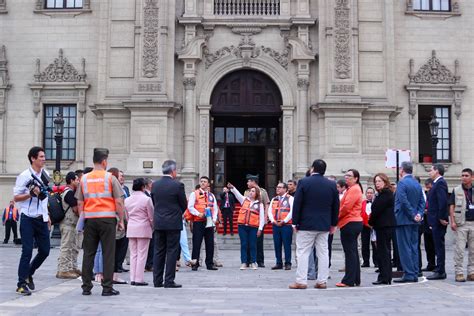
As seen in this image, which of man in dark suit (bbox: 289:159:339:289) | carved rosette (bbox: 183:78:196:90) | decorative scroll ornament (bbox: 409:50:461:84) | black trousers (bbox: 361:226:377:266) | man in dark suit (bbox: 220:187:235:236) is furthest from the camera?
decorative scroll ornament (bbox: 409:50:461:84)

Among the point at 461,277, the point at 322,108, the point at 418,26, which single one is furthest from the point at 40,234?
the point at 418,26

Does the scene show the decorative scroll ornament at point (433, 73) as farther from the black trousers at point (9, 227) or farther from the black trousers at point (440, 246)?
the black trousers at point (9, 227)

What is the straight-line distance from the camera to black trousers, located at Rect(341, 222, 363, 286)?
1270 cm

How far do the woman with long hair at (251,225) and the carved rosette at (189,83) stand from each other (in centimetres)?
1196

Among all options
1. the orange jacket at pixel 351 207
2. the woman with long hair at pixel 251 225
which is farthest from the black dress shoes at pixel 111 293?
the woman with long hair at pixel 251 225

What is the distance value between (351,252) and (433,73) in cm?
1820

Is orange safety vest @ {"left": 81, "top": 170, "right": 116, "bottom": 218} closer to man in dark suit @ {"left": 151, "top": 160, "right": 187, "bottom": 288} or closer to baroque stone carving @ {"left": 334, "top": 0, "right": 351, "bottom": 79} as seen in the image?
man in dark suit @ {"left": 151, "top": 160, "right": 187, "bottom": 288}

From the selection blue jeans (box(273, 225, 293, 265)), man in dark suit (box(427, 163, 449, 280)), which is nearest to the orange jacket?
man in dark suit (box(427, 163, 449, 280))

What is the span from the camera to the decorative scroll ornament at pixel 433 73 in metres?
29.0

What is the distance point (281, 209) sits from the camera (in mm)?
16906

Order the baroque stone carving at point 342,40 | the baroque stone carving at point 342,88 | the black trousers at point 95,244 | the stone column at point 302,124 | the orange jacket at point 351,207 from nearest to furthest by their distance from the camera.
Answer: the black trousers at point 95,244
the orange jacket at point 351,207
the baroque stone carving at point 342,88
the baroque stone carving at point 342,40
the stone column at point 302,124

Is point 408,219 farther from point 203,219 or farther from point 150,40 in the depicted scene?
point 150,40

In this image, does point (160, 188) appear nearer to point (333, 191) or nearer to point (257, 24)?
point (333, 191)

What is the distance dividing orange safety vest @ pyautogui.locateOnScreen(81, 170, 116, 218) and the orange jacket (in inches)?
172
